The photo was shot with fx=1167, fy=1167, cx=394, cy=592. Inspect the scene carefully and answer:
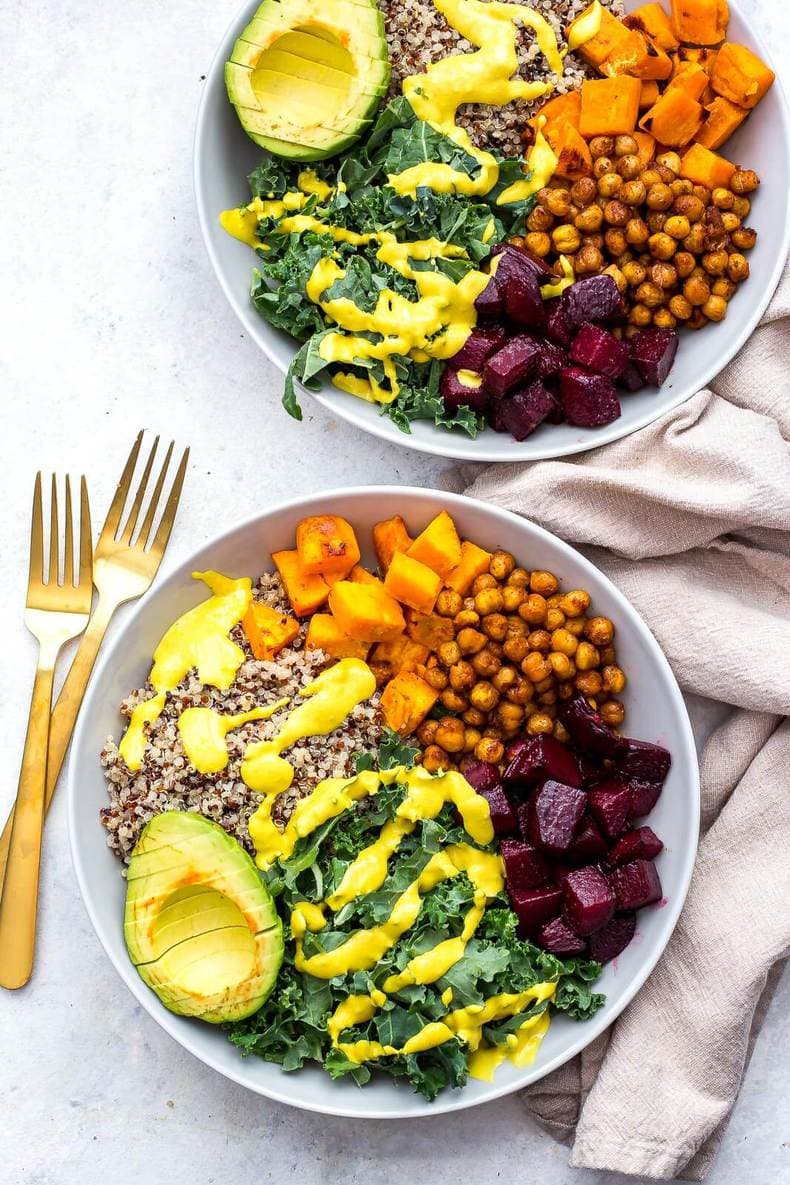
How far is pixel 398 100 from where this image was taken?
2811 millimetres

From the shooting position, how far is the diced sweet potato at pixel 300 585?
2.80m

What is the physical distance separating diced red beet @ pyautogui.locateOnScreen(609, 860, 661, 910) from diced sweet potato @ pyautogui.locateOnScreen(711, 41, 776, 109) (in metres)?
1.86

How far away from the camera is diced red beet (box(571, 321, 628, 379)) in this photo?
9.12 ft

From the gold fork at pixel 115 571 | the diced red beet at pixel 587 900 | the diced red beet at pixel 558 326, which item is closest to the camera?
the diced red beet at pixel 587 900

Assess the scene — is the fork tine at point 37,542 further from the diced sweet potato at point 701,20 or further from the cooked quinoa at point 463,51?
the diced sweet potato at point 701,20

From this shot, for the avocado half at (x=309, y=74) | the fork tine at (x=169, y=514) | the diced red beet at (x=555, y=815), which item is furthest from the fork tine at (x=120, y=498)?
the diced red beet at (x=555, y=815)

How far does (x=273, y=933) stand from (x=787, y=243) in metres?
2.02

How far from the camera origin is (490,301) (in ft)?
9.07

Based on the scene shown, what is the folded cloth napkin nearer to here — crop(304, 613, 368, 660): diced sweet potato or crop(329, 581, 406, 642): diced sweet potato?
crop(329, 581, 406, 642): diced sweet potato

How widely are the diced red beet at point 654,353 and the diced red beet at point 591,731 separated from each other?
Result: 807mm

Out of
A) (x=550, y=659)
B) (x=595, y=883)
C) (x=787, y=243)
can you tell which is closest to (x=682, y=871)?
(x=595, y=883)

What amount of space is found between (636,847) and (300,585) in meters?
1.00

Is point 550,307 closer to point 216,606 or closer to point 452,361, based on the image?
point 452,361

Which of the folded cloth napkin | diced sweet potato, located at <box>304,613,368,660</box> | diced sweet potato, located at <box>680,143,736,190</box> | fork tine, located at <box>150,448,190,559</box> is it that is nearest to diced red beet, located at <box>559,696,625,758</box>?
the folded cloth napkin
